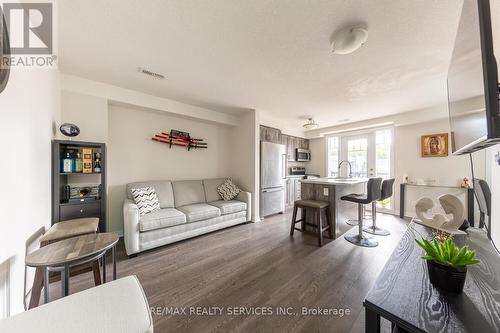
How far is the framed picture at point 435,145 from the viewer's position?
145 inches

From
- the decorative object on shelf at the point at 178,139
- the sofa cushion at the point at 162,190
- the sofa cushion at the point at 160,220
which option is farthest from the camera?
the decorative object on shelf at the point at 178,139

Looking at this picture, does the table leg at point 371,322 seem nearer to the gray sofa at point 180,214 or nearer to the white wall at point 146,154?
the gray sofa at point 180,214

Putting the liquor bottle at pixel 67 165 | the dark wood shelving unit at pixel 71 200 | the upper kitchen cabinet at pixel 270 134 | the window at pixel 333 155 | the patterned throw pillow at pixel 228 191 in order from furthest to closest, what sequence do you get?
the window at pixel 333 155 → the upper kitchen cabinet at pixel 270 134 → the patterned throw pillow at pixel 228 191 → the liquor bottle at pixel 67 165 → the dark wood shelving unit at pixel 71 200

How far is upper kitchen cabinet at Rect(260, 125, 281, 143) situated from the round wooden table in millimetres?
3417

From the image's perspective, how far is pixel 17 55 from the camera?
4.26 ft

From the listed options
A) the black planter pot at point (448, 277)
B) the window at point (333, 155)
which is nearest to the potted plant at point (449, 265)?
the black planter pot at point (448, 277)

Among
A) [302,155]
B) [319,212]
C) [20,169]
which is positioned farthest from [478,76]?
[302,155]

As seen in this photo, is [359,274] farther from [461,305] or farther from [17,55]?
[17,55]

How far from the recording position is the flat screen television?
56cm

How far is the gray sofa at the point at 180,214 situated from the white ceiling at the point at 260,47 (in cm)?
174

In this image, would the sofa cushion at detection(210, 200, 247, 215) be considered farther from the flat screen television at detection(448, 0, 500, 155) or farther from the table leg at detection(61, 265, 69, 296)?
the flat screen television at detection(448, 0, 500, 155)

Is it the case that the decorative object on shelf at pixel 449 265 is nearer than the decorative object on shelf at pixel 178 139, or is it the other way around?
the decorative object on shelf at pixel 449 265

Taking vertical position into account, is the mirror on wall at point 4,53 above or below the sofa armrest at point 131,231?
above

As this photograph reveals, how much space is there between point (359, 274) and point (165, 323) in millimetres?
2009
